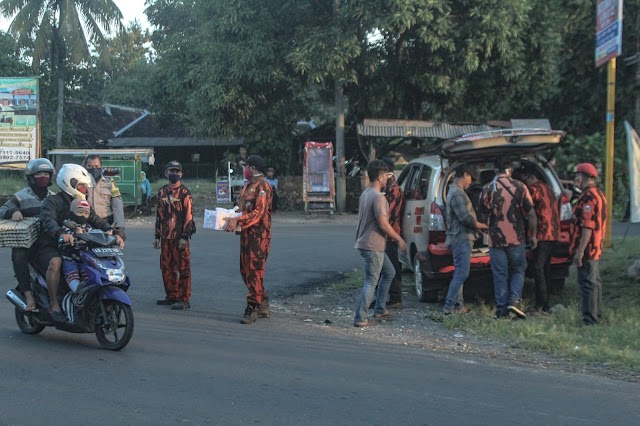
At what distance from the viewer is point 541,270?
336 inches

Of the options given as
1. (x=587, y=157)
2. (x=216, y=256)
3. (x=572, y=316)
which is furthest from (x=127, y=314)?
(x=587, y=157)

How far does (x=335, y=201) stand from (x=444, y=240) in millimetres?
15894

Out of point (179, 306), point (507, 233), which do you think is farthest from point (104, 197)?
point (507, 233)

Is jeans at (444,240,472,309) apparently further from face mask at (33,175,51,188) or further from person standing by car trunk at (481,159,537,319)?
face mask at (33,175,51,188)

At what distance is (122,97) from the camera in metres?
49.6

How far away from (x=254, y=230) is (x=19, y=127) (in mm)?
19934

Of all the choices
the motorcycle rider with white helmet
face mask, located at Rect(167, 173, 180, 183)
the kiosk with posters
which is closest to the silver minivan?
face mask, located at Rect(167, 173, 180, 183)

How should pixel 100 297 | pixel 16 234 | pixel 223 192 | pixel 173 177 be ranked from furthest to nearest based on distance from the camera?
pixel 223 192 → pixel 173 177 → pixel 16 234 → pixel 100 297

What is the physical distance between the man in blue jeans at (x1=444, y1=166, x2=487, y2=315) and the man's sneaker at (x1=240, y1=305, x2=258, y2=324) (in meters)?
2.11

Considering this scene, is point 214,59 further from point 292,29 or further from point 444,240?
point 444,240

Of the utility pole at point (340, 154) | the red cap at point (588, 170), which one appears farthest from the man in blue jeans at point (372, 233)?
the utility pole at point (340, 154)

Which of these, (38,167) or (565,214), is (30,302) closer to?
(38,167)

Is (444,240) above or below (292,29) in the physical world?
below

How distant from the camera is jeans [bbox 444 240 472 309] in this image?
27.4 feet
